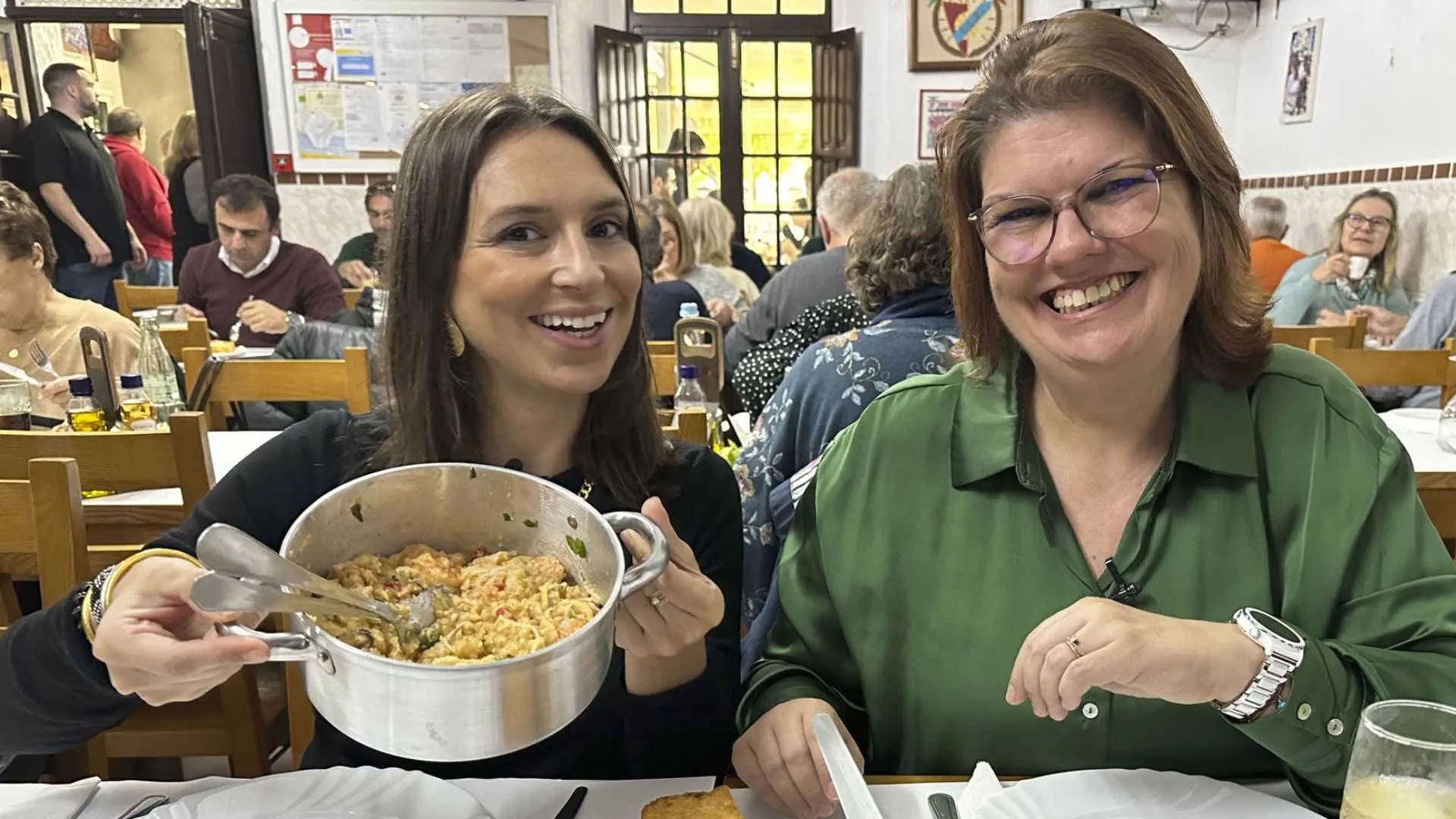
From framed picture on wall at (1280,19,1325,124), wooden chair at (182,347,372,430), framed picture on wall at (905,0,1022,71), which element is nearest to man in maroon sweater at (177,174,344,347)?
wooden chair at (182,347,372,430)

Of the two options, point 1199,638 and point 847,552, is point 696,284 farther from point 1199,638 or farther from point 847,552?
point 1199,638

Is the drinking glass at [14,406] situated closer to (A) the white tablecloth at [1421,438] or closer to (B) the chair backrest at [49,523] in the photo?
(B) the chair backrest at [49,523]

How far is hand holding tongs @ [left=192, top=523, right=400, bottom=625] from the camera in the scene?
61cm

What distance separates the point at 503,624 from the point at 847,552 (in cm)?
54

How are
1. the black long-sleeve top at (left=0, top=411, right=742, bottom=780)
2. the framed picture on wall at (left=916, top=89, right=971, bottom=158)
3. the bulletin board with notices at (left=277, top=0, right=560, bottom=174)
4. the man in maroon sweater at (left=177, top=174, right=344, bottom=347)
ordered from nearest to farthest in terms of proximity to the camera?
the black long-sleeve top at (left=0, top=411, right=742, bottom=780)
the man in maroon sweater at (left=177, top=174, right=344, bottom=347)
the bulletin board with notices at (left=277, top=0, right=560, bottom=174)
the framed picture on wall at (left=916, top=89, right=971, bottom=158)

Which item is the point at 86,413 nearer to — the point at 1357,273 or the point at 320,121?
the point at 1357,273

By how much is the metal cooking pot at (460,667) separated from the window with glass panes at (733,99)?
654cm

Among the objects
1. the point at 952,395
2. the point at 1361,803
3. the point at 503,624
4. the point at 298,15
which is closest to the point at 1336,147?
the point at 952,395

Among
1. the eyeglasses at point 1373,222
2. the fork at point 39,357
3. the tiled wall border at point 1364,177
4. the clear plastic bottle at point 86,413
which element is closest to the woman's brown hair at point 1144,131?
the clear plastic bottle at point 86,413

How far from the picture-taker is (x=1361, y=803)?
2.57 ft

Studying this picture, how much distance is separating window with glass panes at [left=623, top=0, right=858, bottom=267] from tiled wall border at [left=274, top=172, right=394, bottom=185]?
2.07 meters

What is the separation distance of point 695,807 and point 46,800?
63 cm

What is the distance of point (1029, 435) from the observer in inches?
46.7

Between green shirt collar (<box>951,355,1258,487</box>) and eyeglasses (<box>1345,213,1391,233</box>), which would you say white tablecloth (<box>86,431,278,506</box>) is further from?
eyeglasses (<box>1345,213,1391,233</box>)
